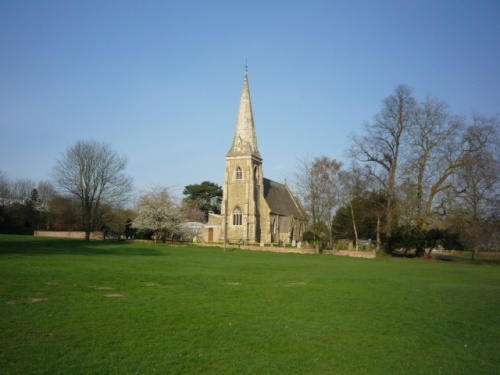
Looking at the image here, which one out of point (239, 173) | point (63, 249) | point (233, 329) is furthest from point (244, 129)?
point (233, 329)

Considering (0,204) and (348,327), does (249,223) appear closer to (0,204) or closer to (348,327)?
(0,204)

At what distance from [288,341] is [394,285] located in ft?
35.5

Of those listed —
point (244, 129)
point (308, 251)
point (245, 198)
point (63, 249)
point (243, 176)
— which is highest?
point (244, 129)

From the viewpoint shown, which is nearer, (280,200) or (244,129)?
(244,129)

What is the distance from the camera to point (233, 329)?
897cm

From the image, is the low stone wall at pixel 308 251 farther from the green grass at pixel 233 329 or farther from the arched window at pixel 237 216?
the green grass at pixel 233 329

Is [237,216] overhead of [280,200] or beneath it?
beneath

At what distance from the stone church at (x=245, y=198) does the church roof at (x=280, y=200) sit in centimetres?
68

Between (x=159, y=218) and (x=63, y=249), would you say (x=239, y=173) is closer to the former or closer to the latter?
(x=159, y=218)

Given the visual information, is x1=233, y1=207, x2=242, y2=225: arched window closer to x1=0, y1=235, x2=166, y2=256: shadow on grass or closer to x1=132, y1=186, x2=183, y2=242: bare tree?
x1=132, y1=186, x2=183, y2=242: bare tree

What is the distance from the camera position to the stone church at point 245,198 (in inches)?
2501

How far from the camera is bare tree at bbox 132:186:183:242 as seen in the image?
53188mm

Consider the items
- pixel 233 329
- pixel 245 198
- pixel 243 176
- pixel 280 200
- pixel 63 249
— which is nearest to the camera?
pixel 233 329

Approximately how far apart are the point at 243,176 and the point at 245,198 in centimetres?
332
